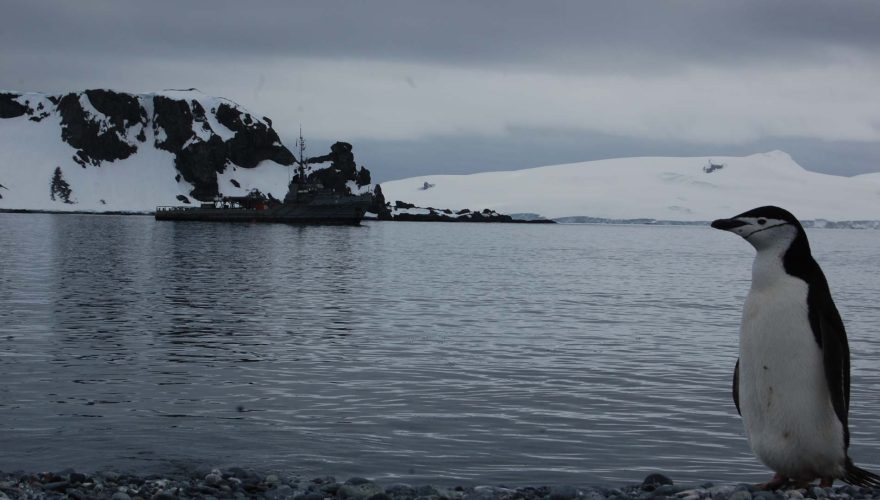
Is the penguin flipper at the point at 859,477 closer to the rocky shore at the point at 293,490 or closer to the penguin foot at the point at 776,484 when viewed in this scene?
the rocky shore at the point at 293,490

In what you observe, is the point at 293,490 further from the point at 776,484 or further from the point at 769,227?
the point at 769,227

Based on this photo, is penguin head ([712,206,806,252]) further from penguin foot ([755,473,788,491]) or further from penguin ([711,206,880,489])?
penguin foot ([755,473,788,491])

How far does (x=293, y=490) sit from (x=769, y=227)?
14.0ft

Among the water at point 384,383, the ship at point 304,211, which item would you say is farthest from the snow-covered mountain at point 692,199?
the water at point 384,383

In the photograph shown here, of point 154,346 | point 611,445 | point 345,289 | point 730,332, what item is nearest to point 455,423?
point 611,445

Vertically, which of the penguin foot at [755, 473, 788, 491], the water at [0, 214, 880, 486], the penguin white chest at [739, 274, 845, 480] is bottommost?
the water at [0, 214, 880, 486]

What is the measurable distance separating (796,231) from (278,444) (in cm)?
607

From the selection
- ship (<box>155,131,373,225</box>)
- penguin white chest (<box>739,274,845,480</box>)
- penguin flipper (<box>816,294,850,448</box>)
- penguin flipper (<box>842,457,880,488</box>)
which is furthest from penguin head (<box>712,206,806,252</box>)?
ship (<box>155,131,373,225</box>)

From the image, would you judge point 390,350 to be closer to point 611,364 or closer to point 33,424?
point 611,364

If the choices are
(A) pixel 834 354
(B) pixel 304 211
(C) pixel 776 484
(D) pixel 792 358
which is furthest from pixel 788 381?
(B) pixel 304 211

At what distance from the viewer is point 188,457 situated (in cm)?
1037

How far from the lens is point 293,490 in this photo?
27.2ft

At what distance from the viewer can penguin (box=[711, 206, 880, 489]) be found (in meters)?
7.44

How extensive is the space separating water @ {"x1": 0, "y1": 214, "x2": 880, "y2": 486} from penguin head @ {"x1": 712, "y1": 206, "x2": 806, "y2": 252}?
344 centimetres
